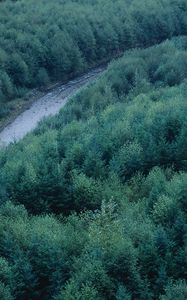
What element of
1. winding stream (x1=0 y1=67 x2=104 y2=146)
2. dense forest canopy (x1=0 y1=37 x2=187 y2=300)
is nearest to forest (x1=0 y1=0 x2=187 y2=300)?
dense forest canopy (x1=0 y1=37 x2=187 y2=300)

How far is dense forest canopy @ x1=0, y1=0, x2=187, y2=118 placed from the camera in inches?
2181

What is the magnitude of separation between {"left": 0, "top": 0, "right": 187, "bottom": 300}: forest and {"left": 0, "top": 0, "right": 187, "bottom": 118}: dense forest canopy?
2.24 meters

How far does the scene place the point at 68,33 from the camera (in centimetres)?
6188

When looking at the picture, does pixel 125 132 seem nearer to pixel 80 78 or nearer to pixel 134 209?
pixel 134 209

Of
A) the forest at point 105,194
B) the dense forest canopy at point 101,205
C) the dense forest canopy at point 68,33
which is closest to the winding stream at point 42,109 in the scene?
the dense forest canopy at point 68,33

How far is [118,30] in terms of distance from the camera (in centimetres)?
6638

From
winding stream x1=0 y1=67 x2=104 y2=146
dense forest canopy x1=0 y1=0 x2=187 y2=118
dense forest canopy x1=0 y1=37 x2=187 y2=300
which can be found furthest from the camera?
dense forest canopy x1=0 y1=0 x2=187 y2=118

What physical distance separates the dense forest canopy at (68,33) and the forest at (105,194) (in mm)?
2236

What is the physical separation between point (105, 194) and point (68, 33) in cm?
3969

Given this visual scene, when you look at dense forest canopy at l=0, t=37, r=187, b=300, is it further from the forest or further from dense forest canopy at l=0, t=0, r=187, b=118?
dense forest canopy at l=0, t=0, r=187, b=118

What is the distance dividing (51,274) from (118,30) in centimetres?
5046

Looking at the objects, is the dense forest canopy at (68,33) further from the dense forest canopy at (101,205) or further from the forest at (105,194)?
the dense forest canopy at (101,205)

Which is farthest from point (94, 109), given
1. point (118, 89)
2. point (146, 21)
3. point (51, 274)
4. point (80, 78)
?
point (146, 21)

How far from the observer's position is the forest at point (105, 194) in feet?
64.0
